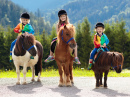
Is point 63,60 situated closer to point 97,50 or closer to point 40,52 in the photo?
point 97,50

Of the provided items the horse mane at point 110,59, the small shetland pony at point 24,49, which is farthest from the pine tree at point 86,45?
the horse mane at point 110,59

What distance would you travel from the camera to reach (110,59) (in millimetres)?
6613

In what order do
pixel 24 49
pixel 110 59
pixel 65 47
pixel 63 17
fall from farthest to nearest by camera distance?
1. pixel 63 17
2. pixel 24 49
3. pixel 65 47
4. pixel 110 59

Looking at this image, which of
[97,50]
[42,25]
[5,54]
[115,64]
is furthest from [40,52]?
[42,25]

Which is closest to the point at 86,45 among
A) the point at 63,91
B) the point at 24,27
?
the point at 24,27

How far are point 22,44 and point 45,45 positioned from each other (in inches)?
631

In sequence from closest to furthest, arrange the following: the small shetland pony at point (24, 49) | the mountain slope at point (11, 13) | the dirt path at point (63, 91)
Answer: the dirt path at point (63, 91) → the small shetland pony at point (24, 49) → the mountain slope at point (11, 13)

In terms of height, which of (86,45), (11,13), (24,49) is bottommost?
(24,49)

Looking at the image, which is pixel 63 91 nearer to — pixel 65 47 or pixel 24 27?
pixel 65 47

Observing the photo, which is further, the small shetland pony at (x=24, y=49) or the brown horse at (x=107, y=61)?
the small shetland pony at (x=24, y=49)

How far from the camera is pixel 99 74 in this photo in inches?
281

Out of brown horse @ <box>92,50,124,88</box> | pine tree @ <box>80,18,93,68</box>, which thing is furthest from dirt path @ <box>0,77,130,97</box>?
pine tree @ <box>80,18,93,68</box>

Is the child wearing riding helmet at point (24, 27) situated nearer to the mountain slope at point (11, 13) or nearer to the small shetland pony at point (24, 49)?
the small shetland pony at point (24, 49)

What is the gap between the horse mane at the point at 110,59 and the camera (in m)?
6.45
